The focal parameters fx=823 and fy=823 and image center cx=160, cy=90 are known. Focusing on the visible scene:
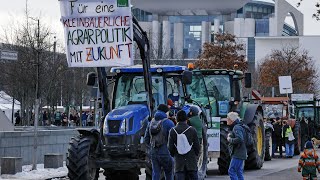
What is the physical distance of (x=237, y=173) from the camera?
17031 millimetres

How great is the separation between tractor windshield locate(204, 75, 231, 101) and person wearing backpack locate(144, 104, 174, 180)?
342 inches

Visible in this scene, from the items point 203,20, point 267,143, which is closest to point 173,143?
point 267,143

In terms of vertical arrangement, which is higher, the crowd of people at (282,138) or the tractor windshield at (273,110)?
the tractor windshield at (273,110)

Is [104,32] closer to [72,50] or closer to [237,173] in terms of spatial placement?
[72,50]

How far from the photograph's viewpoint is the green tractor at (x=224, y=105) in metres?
22.8

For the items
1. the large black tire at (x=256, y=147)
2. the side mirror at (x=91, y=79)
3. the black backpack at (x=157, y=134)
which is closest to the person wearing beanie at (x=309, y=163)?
the black backpack at (x=157, y=134)

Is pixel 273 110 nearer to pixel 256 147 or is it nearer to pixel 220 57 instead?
pixel 220 57

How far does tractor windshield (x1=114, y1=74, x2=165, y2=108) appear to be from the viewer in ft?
63.0

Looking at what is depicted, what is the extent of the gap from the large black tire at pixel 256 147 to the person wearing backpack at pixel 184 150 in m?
9.47

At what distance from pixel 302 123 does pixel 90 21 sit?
73.2 feet

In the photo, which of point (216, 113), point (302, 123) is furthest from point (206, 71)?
point (302, 123)

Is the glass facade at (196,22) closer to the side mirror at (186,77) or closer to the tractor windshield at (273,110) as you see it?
the tractor windshield at (273,110)

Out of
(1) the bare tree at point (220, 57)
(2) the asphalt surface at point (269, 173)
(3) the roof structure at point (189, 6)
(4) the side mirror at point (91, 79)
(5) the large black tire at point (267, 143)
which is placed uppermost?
(3) the roof structure at point (189, 6)

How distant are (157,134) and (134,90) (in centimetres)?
337
